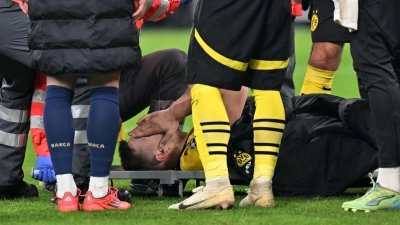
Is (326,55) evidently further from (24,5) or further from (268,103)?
(24,5)

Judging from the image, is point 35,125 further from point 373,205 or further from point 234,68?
point 373,205

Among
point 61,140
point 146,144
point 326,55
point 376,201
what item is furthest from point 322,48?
point 61,140

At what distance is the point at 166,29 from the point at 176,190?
1977 cm

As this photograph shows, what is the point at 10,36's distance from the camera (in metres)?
4.91

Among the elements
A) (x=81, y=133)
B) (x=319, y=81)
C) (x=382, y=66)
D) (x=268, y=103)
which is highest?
(x=382, y=66)

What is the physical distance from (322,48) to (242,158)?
48.2 inches

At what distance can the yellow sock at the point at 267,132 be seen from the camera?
14.6ft

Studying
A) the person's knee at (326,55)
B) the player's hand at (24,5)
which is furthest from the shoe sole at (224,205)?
the person's knee at (326,55)

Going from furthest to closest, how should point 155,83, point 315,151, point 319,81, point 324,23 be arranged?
point 319,81 → point 155,83 → point 324,23 → point 315,151

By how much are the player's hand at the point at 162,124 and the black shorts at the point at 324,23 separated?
1.04m

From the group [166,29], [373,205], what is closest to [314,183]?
[373,205]

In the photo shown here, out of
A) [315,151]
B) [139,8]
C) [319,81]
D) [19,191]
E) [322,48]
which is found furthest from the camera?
[319,81]

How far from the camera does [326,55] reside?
5898 mm

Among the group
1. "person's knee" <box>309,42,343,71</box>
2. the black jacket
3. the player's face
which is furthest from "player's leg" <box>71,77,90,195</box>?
"person's knee" <box>309,42,343,71</box>
